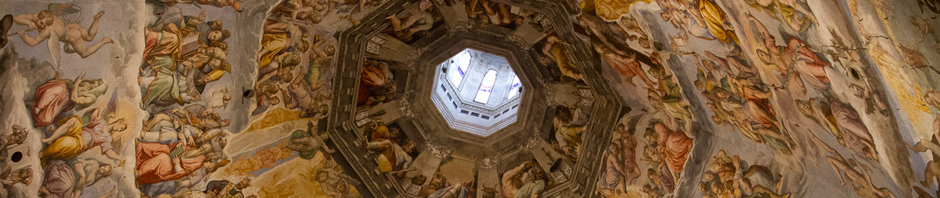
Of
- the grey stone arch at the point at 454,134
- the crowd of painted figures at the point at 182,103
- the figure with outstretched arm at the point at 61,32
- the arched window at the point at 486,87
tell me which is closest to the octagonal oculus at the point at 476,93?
the arched window at the point at 486,87

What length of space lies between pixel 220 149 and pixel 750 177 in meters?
8.51

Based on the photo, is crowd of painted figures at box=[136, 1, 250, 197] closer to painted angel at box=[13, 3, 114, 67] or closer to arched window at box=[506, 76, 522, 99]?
painted angel at box=[13, 3, 114, 67]

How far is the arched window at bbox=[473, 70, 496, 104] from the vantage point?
17.0 metres

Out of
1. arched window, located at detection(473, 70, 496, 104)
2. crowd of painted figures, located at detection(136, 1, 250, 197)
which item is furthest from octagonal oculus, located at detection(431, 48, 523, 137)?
crowd of painted figures, located at detection(136, 1, 250, 197)

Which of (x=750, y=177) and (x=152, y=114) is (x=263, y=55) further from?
(x=750, y=177)

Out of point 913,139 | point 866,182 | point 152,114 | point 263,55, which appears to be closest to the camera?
point 913,139

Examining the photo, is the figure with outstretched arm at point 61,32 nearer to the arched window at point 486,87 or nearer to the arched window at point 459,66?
the arched window at point 459,66

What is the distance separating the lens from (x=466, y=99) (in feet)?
54.3

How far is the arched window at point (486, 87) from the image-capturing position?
17.0 meters

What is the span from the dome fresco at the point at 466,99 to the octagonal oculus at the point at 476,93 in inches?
2.4

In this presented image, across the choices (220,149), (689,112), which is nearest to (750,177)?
(689,112)

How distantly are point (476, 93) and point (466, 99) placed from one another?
0.54m

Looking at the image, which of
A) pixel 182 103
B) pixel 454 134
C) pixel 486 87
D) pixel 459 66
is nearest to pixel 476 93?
pixel 486 87

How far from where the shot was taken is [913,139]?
7477 mm
